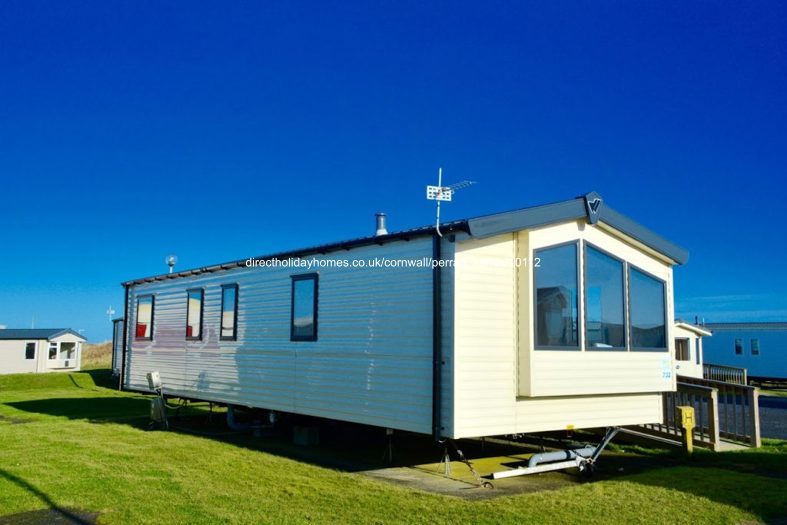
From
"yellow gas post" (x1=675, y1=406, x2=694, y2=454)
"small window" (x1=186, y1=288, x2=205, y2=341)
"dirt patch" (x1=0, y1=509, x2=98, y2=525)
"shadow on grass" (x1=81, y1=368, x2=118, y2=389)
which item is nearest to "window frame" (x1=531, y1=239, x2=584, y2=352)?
"yellow gas post" (x1=675, y1=406, x2=694, y2=454)

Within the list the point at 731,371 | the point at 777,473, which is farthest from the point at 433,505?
the point at 731,371

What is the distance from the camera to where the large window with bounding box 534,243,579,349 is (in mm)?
8000

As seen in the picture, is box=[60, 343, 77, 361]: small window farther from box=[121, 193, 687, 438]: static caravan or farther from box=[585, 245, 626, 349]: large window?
box=[585, 245, 626, 349]: large window

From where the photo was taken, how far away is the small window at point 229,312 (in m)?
11.6

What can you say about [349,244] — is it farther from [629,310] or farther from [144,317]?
[144,317]

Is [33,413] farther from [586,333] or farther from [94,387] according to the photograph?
[586,333]

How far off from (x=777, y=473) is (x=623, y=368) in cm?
237

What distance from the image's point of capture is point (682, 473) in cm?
848

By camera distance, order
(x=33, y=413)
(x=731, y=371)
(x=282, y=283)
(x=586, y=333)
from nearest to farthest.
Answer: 1. (x=586, y=333)
2. (x=282, y=283)
3. (x=33, y=413)
4. (x=731, y=371)

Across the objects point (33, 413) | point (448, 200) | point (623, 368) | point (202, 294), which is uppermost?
point (448, 200)

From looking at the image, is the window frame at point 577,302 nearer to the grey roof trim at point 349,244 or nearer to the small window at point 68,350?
the grey roof trim at point 349,244

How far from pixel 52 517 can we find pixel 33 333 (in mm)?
33514

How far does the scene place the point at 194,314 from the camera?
12852mm

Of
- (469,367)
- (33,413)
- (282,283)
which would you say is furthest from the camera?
(33,413)
